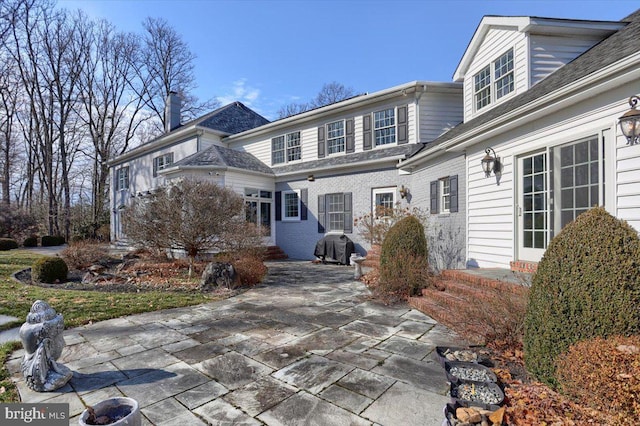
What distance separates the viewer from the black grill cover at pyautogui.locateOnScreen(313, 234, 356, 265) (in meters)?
11.3

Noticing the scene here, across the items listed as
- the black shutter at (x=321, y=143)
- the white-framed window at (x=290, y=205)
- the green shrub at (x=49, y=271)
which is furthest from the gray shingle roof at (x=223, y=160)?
the green shrub at (x=49, y=271)

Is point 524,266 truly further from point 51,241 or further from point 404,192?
point 51,241

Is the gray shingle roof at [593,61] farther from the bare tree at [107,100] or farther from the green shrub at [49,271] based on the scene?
the bare tree at [107,100]

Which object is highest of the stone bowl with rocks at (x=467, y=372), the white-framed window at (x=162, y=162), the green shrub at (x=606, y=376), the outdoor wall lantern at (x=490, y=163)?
the white-framed window at (x=162, y=162)

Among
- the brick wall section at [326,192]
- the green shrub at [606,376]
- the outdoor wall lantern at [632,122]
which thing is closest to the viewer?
the green shrub at [606,376]

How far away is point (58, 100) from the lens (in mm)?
21391

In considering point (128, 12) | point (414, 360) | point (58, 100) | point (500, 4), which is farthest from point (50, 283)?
point (58, 100)

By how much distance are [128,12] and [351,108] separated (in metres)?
7.58

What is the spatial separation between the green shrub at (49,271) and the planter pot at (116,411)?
8191 mm

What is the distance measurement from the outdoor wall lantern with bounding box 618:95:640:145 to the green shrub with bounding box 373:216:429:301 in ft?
11.0

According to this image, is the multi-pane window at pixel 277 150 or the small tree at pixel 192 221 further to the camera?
the multi-pane window at pixel 277 150

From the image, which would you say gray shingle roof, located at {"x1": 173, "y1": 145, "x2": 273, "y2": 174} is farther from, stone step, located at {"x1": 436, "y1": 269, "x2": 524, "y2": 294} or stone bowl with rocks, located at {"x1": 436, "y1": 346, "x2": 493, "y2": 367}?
stone bowl with rocks, located at {"x1": 436, "y1": 346, "x2": 493, "y2": 367}

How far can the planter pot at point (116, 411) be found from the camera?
6.45 ft

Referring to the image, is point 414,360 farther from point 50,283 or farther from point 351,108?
point 351,108
